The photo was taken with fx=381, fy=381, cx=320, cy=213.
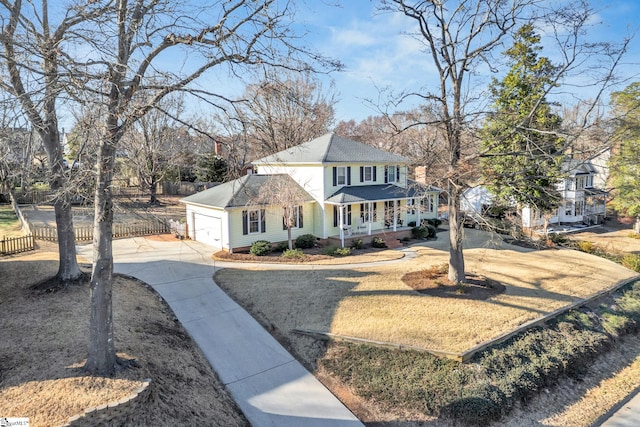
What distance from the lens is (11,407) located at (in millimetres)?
5848

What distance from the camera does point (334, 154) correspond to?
77.1ft

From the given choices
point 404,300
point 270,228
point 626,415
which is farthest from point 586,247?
point 270,228

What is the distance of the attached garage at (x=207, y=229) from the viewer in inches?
825

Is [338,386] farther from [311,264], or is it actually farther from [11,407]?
[311,264]

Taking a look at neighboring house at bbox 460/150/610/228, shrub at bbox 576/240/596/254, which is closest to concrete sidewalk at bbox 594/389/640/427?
shrub at bbox 576/240/596/254

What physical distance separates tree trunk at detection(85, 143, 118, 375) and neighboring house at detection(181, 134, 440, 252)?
11.9 meters

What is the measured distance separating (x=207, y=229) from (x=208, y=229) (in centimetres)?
11

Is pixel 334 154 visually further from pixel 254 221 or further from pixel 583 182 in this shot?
pixel 583 182

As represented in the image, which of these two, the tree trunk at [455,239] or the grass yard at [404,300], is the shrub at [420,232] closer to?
the grass yard at [404,300]

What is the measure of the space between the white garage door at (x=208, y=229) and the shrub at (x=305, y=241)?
4318 mm

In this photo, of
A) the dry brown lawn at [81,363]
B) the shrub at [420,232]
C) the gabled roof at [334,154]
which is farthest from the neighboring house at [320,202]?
the dry brown lawn at [81,363]

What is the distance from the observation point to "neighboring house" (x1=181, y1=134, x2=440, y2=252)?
2050cm

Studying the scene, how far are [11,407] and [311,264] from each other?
13.0m

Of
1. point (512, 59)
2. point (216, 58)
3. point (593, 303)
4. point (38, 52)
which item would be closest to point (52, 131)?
point (38, 52)
